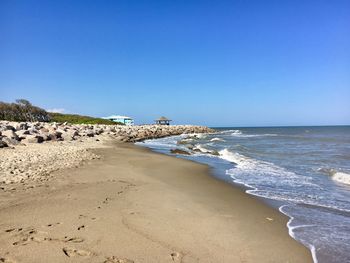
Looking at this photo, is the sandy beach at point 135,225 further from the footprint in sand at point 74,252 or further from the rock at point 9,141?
the rock at point 9,141

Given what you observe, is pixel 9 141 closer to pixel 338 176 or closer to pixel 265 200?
pixel 265 200

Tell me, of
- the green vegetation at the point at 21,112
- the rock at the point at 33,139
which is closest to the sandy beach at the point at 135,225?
the rock at the point at 33,139

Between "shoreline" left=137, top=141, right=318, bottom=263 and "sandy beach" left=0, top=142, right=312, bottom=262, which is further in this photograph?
"shoreline" left=137, top=141, right=318, bottom=263

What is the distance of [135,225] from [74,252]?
140cm

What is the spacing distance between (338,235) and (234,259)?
2.48m

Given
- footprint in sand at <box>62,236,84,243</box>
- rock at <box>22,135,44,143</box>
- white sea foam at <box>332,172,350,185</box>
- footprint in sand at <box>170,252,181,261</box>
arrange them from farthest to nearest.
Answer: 1. rock at <box>22,135,44,143</box>
2. white sea foam at <box>332,172,350,185</box>
3. footprint in sand at <box>62,236,84,243</box>
4. footprint in sand at <box>170,252,181,261</box>

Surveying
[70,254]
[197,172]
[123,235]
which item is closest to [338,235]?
[123,235]

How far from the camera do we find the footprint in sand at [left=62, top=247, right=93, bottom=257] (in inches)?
158

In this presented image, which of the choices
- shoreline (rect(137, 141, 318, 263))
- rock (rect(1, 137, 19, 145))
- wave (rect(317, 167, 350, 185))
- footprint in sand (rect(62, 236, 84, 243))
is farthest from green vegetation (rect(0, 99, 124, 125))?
footprint in sand (rect(62, 236, 84, 243))

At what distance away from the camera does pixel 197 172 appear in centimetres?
1265

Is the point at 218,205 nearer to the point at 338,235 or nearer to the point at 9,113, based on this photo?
the point at 338,235

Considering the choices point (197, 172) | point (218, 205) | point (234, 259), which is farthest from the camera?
point (197, 172)

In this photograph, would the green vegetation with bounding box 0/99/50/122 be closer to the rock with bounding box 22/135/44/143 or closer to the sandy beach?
the rock with bounding box 22/135/44/143

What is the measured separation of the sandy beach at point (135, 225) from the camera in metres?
4.21
